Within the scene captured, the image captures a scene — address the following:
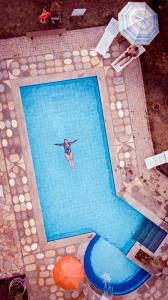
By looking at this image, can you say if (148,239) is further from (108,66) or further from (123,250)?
(108,66)

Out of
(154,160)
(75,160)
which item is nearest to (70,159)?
(75,160)

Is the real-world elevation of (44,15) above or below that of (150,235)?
above

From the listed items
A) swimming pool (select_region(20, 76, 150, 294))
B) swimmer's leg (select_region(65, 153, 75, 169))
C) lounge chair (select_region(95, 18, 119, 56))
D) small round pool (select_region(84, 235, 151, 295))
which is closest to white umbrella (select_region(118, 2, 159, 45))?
lounge chair (select_region(95, 18, 119, 56))

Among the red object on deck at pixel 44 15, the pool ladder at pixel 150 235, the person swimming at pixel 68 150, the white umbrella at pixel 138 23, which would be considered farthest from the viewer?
the pool ladder at pixel 150 235

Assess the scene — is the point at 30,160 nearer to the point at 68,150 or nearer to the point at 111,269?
the point at 68,150

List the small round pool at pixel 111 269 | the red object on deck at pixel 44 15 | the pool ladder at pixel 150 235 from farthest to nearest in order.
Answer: the pool ladder at pixel 150 235 → the small round pool at pixel 111 269 → the red object on deck at pixel 44 15

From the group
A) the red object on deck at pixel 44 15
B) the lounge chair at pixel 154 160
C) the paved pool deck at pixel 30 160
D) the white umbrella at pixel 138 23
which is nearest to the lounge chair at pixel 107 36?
the paved pool deck at pixel 30 160

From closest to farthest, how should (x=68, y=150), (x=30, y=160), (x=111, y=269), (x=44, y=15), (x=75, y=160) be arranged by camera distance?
1. (x=44, y=15)
2. (x=30, y=160)
3. (x=68, y=150)
4. (x=75, y=160)
5. (x=111, y=269)

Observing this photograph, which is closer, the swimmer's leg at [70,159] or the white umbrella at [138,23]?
the white umbrella at [138,23]

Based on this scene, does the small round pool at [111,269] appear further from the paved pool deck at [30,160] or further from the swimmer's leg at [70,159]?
the swimmer's leg at [70,159]
